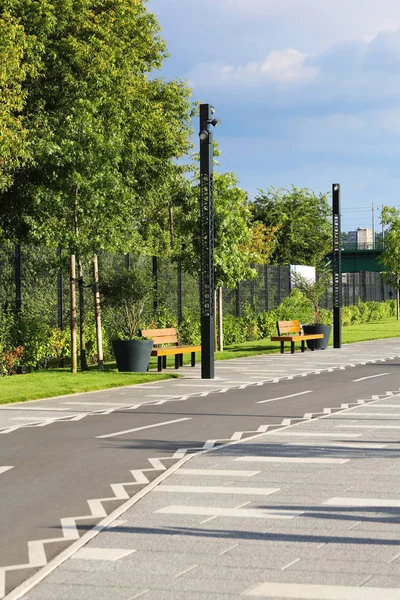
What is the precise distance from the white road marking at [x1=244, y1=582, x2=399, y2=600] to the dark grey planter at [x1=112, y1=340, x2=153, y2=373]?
52.4 feet

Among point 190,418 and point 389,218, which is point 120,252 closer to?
point 190,418

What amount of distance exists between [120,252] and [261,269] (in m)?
13.2

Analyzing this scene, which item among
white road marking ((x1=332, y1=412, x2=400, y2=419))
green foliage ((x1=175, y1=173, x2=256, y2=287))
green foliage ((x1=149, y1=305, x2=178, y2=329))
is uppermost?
green foliage ((x1=175, y1=173, x2=256, y2=287))

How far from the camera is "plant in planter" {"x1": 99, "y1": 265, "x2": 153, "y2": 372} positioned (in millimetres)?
21500

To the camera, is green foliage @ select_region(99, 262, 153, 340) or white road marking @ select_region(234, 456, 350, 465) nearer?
white road marking @ select_region(234, 456, 350, 465)

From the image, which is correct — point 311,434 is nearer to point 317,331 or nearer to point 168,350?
point 168,350

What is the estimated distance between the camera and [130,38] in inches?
1468

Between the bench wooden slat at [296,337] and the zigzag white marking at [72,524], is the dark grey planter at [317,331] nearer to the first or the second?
the bench wooden slat at [296,337]

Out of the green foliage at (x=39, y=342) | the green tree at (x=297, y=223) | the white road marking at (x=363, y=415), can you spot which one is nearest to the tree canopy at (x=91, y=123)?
the green foliage at (x=39, y=342)

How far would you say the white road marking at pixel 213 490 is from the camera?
27.1 ft

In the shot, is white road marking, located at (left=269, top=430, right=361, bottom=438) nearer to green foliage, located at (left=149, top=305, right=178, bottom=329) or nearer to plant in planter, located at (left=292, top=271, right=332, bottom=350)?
green foliage, located at (left=149, top=305, right=178, bottom=329)

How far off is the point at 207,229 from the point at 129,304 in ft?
11.5

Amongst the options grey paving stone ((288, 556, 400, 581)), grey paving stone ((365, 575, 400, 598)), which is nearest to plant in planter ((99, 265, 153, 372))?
grey paving stone ((288, 556, 400, 581))

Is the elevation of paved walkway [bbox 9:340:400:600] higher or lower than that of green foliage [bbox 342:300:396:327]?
lower
